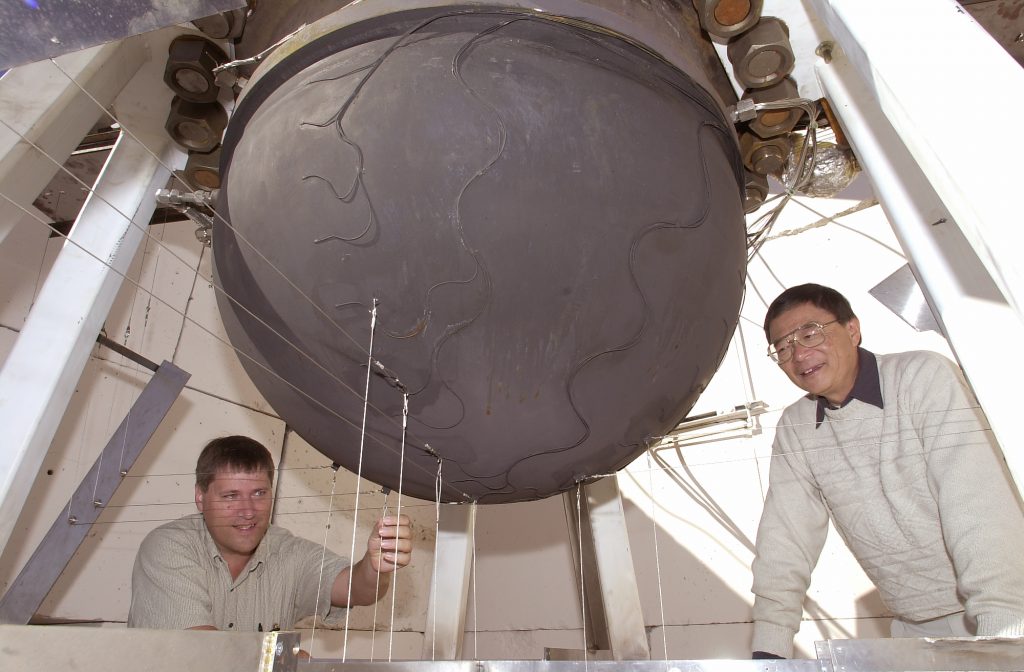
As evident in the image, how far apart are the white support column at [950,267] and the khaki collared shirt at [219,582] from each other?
3.51 feet

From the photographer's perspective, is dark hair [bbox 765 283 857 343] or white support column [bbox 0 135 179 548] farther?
dark hair [bbox 765 283 857 343]

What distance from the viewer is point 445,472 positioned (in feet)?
3.53

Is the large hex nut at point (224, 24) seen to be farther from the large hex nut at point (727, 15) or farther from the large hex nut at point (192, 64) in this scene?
the large hex nut at point (727, 15)

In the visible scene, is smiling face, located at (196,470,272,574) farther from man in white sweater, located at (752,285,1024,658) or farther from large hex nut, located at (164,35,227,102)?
man in white sweater, located at (752,285,1024,658)

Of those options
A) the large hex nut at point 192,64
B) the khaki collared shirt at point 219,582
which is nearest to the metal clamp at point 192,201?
the large hex nut at point 192,64

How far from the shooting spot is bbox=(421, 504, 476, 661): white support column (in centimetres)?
141

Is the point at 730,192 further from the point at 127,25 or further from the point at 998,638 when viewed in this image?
the point at 127,25

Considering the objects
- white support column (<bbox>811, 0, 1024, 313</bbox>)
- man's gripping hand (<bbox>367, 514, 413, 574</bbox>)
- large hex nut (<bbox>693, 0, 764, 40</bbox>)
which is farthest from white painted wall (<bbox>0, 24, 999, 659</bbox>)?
white support column (<bbox>811, 0, 1024, 313</bbox>)

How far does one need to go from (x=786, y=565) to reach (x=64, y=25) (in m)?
1.31

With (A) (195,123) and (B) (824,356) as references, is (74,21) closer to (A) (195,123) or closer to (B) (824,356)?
(A) (195,123)

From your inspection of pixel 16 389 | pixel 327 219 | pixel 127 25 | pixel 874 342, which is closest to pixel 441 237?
pixel 327 219

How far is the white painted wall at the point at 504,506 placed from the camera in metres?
2.06

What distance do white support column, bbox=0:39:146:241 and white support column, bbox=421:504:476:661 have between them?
91cm

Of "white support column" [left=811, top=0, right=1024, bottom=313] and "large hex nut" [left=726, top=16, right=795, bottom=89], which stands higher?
"large hex nut" [left=726, top=16, right=795, bottom=89]
